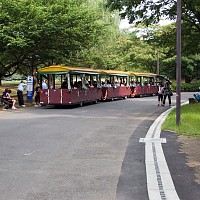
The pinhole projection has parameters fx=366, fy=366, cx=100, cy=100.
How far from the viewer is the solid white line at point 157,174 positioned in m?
5.45

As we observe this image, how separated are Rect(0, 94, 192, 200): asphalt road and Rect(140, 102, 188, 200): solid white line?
133 mm

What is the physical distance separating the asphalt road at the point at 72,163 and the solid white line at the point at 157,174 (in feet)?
0.44

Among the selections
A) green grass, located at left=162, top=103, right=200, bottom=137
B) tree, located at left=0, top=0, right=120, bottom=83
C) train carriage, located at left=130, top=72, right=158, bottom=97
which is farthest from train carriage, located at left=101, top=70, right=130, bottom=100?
green grass, located at left=162, top=103, right=200, bottom=137

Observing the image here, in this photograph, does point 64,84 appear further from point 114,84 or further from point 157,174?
point 157,174

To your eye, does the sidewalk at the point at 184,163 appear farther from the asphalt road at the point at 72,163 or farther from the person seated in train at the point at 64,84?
the person seated in train at the point at 64,84

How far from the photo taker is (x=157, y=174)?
6.60 meters

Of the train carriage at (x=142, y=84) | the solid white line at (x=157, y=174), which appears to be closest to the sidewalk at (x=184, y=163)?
the solid white line at (x=157, y=174)

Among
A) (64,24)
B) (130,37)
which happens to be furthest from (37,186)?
(130,37)

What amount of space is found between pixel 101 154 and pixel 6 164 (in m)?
2.20

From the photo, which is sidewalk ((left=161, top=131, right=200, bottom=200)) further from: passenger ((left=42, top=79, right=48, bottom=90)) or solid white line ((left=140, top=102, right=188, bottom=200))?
passenger ((left=42, top=79, right=48, bottom=90))

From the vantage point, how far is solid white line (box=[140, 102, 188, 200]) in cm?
545

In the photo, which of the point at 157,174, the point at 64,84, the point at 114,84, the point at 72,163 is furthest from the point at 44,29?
the point at 157,174

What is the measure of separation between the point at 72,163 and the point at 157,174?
186 centimetres

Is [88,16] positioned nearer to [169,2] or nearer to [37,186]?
[169,2]
